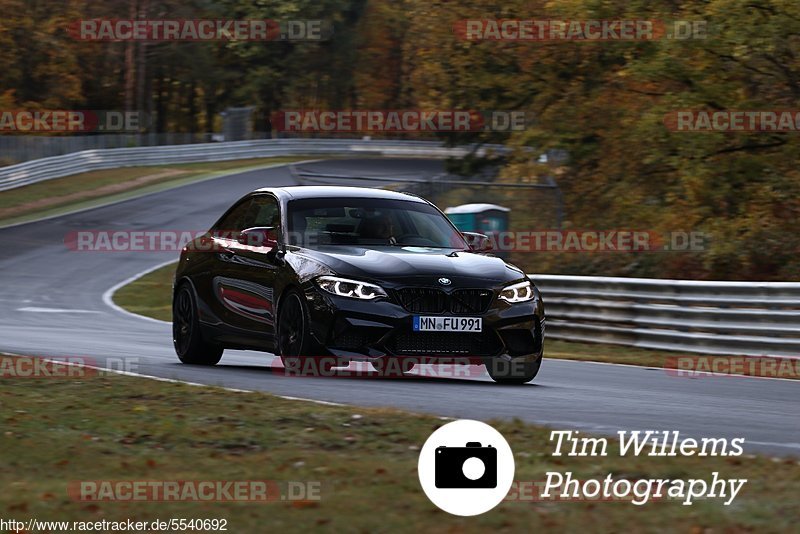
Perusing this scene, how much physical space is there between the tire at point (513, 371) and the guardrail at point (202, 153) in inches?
1138

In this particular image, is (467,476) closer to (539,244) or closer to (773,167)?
(539,244)

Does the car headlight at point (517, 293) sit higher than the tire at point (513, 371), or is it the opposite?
the car headlight at point (517, 293)

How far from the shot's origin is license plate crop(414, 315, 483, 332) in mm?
11180

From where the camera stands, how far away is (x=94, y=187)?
51250 millimetres

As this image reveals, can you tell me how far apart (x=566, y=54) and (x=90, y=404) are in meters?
24.2

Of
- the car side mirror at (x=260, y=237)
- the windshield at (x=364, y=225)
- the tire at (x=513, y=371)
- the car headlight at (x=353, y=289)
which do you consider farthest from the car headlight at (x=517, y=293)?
the car side mirror at (x=260, y=237)

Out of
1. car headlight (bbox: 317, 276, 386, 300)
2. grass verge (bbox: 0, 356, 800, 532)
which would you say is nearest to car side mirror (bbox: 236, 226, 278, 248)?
car headlight (bbox: 317, 276, 386, 300)

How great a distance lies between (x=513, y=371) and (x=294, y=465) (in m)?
5.07

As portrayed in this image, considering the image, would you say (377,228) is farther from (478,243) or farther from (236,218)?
(236,218)

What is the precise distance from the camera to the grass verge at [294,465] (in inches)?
231

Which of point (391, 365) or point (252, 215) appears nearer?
point (391, 365)

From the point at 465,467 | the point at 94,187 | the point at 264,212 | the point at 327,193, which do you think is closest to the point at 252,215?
the point at 264,212

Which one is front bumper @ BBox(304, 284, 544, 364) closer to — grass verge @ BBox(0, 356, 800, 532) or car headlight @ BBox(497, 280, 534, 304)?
car headlight @ BBox(497, 280, 534, 304)

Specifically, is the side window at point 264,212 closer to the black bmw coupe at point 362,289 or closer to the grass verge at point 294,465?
the black bmw coupe at point 362,289
